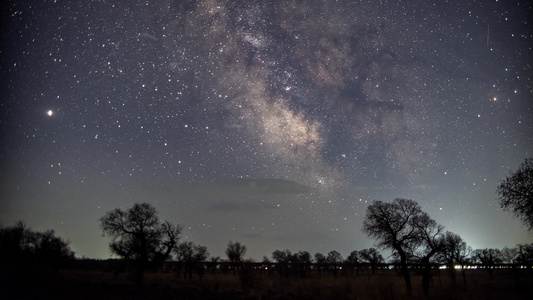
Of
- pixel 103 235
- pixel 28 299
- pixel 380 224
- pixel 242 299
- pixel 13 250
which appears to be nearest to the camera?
pixel 28 299

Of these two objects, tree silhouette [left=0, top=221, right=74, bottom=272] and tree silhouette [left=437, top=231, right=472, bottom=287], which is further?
tree silhouette [left=0, top=221, right=74, bottom=272]

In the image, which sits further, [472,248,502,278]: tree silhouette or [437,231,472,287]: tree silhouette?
[472,248,502,278]: tree silhouette

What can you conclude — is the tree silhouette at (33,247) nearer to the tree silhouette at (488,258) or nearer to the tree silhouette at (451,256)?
the tree silhouette at (451,256)

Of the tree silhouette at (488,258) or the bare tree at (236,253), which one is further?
the tree silhouette at (488,258)

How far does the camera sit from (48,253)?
44969 millimetres

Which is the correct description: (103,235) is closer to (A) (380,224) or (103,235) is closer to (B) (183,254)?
(A) (380,224)

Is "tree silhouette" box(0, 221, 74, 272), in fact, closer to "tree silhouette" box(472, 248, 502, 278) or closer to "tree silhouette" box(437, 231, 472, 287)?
"tree silhouette" box(437, 231, 472, 287)

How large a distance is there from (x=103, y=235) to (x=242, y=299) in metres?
21.2

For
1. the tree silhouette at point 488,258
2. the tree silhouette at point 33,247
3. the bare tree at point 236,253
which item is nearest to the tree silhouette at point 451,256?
the tree silhouette at point 488,258

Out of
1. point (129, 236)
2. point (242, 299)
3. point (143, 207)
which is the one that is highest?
point (143, 207)

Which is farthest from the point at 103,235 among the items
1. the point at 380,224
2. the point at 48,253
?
the point at 380,224

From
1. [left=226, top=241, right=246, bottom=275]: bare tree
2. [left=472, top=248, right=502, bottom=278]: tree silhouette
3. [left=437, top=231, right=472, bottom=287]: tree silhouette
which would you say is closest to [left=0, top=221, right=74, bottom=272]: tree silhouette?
[left=226, top=241, right=246, bottom=275]: bare tree

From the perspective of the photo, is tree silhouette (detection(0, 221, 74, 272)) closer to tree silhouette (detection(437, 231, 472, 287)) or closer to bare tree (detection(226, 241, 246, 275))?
bare tree (detection(226, 241, 246, 275))

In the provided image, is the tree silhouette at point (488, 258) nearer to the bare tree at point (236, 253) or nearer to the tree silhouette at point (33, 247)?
the bare tree at point (236, 253)
